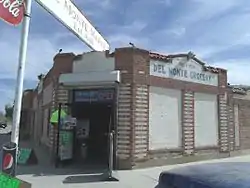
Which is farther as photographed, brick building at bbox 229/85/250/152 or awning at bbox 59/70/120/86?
brick building at bbox 229/85/250/152

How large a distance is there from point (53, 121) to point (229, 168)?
11.4 metres

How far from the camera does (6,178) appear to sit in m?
4.06

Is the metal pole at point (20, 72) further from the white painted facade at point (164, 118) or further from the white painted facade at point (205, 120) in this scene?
the white painted facade at point (205, 120)

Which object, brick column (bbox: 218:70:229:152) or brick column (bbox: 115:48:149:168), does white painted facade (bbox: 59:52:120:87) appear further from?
brick column (bbox: 218:70:229:152)

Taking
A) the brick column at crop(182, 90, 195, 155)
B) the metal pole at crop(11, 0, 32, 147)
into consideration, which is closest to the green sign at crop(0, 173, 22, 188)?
the metal pole at crop(11, 0, 32, 147)

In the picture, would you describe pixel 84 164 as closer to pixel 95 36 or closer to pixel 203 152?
pixel 203 152

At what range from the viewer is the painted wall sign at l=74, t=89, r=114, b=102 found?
14391mm

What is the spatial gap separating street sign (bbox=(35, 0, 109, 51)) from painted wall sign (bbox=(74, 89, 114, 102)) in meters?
6.45

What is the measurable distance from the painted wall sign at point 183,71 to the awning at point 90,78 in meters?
1.71

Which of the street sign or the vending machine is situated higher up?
the street sign

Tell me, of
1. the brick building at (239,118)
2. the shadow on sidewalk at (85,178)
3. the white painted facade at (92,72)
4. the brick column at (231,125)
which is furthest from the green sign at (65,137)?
the brick building at (239,118)

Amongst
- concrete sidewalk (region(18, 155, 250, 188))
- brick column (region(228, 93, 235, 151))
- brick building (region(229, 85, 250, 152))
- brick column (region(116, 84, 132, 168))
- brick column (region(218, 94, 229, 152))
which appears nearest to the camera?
concrete sidewalk (region(18, 155, 250, 188))

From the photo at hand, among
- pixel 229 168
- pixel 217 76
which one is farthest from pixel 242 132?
pixel 229 168

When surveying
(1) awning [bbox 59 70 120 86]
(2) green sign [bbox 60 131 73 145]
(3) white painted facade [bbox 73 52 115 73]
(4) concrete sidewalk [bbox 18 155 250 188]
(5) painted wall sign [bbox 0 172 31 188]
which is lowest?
(4) concrete sidewalk [bbox 18 155 250 188]
